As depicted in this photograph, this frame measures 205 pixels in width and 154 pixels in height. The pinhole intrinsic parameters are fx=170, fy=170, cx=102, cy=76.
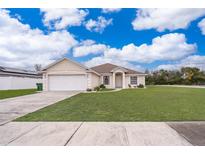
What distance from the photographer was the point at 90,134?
175 inches

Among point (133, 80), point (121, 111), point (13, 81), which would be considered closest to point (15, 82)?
point (13, 81)

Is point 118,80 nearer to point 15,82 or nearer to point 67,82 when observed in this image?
point 67,82

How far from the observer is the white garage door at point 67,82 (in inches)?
844

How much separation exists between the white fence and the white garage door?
10.5m

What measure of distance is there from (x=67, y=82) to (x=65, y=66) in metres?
2.05

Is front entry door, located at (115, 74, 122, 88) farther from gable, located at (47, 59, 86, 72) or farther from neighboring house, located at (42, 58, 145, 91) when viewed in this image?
gable, located at (47, 59, 86, 72)

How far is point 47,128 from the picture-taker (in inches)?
197

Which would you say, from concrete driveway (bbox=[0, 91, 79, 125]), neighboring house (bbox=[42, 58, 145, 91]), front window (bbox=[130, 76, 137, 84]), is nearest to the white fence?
neighboring house (bbox=[42, 58, 145, 91])

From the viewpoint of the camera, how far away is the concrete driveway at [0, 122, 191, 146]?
387 centimetres

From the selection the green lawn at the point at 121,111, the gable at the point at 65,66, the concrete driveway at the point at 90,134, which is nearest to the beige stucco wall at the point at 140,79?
the gable at the point at 65,66
